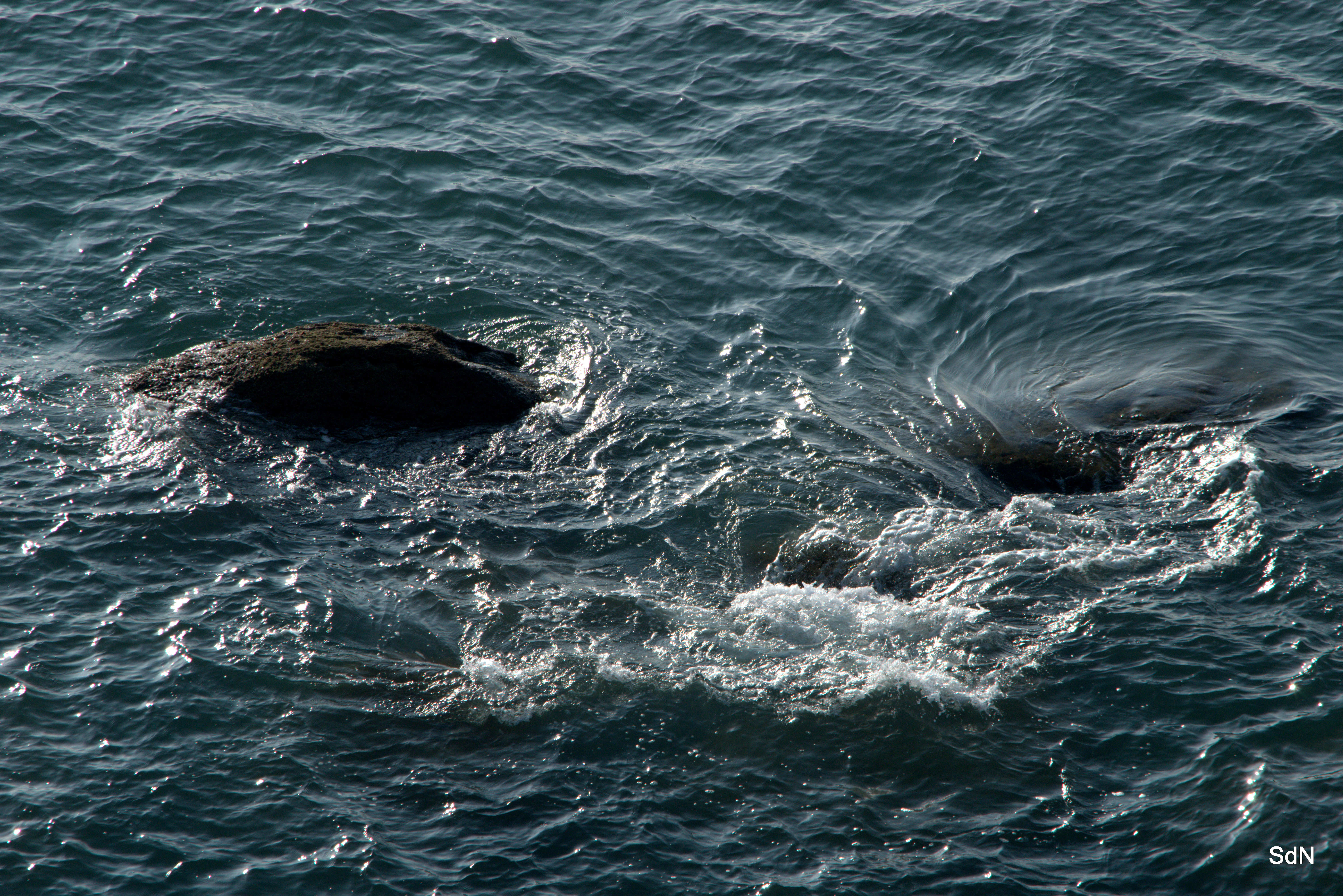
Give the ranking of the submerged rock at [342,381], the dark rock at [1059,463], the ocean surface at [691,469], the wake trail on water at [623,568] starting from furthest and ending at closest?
the submerged rock at [342,381]
the dark rock at [1059,463]
the wake trail on water at [623,568]
the ocean surface at [691,469]

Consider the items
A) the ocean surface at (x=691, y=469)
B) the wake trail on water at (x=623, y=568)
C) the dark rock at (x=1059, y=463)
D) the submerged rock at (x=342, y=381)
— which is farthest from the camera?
the submerged rock at (x=342, y=381)

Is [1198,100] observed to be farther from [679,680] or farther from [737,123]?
[679,680]

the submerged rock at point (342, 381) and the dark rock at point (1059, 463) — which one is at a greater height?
the submerged rock at point (342, 381)

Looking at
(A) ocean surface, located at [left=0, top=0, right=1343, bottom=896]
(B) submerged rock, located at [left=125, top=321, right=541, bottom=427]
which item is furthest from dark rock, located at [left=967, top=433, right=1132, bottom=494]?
(B) submerged rock, located at [left=125, top=321, right=541, bottom=427]

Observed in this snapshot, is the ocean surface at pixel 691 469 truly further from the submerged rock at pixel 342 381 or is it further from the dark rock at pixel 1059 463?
the submerged rock at pixel 342 381

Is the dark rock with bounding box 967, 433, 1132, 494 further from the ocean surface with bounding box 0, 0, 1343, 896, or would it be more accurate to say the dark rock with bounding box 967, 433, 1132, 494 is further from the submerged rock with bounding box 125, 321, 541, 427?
the submerged rock with bounding box 125, 321, 541, 427

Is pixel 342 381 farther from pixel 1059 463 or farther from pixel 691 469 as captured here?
pixel 1059 463

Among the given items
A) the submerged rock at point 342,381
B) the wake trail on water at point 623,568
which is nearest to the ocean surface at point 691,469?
the wake trail on water at point 623,568

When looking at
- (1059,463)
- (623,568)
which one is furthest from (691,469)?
(1059,463)
